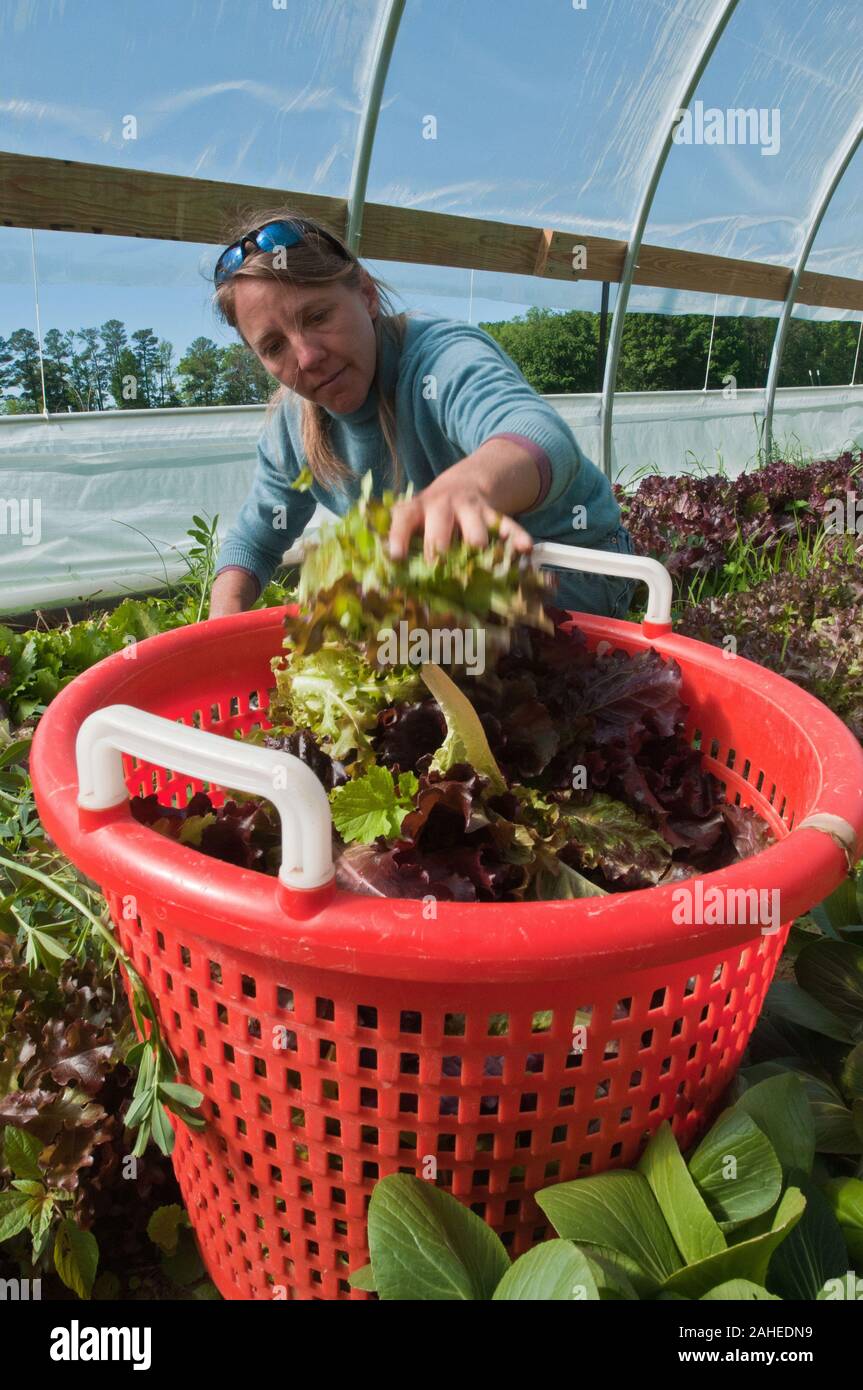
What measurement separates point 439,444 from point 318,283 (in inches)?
13.9

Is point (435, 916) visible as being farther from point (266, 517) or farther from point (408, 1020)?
point (266, 517)

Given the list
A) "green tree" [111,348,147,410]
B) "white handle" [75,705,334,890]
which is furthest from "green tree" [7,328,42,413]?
"white handle" [75,705,334,890]

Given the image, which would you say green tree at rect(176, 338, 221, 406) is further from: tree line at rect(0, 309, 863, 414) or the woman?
the woman

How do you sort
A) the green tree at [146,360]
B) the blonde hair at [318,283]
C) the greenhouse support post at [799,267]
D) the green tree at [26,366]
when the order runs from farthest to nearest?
the greenhouse support post at [799,267], the green tree at [146,360], the green tree at [26,366], the blonde hair at [318,283]

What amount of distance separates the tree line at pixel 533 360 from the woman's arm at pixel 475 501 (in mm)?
2369

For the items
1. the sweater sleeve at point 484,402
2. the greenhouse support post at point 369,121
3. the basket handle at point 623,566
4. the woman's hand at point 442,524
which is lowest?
the basket handle at point 623,566

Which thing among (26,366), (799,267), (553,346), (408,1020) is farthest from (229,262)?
(799,267)

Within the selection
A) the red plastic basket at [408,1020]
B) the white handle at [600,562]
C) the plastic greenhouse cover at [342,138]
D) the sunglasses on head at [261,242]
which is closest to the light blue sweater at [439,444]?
the white handle at [600,562]

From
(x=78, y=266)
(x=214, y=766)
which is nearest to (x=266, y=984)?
(x=214, y=766)

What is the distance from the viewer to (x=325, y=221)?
3211 mm

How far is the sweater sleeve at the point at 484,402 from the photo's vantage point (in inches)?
48.8

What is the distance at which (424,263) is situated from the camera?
139 inches

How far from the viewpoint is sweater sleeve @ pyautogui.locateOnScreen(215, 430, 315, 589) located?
1.92 metres

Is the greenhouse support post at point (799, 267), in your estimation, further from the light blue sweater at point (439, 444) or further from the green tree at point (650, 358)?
the light blue sweater at point (439, 444)
